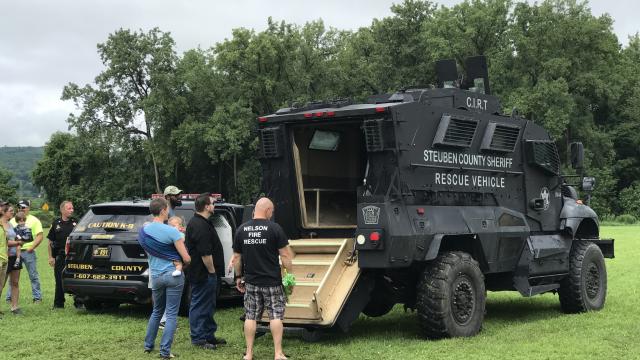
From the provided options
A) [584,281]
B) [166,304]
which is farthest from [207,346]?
[584,281]

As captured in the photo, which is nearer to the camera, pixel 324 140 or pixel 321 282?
pixel 321 282

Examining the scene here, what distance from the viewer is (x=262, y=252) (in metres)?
7.37

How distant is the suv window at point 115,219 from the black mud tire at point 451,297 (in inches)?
165

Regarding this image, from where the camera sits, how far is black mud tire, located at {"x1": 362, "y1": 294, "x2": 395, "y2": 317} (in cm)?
966

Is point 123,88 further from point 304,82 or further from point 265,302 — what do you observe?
point 265,302

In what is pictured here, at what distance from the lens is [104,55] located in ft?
180

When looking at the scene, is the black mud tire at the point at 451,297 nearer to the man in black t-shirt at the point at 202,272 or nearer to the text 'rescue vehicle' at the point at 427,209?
the text 'rescue vehicle' at the point at 427,209

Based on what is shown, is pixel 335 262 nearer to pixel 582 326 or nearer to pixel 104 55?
pixel 582 326

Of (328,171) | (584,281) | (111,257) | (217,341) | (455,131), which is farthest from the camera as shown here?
(584,281)

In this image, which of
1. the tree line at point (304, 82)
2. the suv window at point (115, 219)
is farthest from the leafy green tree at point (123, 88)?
the suv window at point (115, 219)

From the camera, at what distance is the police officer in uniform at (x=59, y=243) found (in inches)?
465

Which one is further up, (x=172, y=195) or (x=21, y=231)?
(x=172, y=195)

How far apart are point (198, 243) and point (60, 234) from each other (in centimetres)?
460

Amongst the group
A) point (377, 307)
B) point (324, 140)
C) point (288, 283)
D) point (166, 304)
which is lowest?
point (377, 307)
